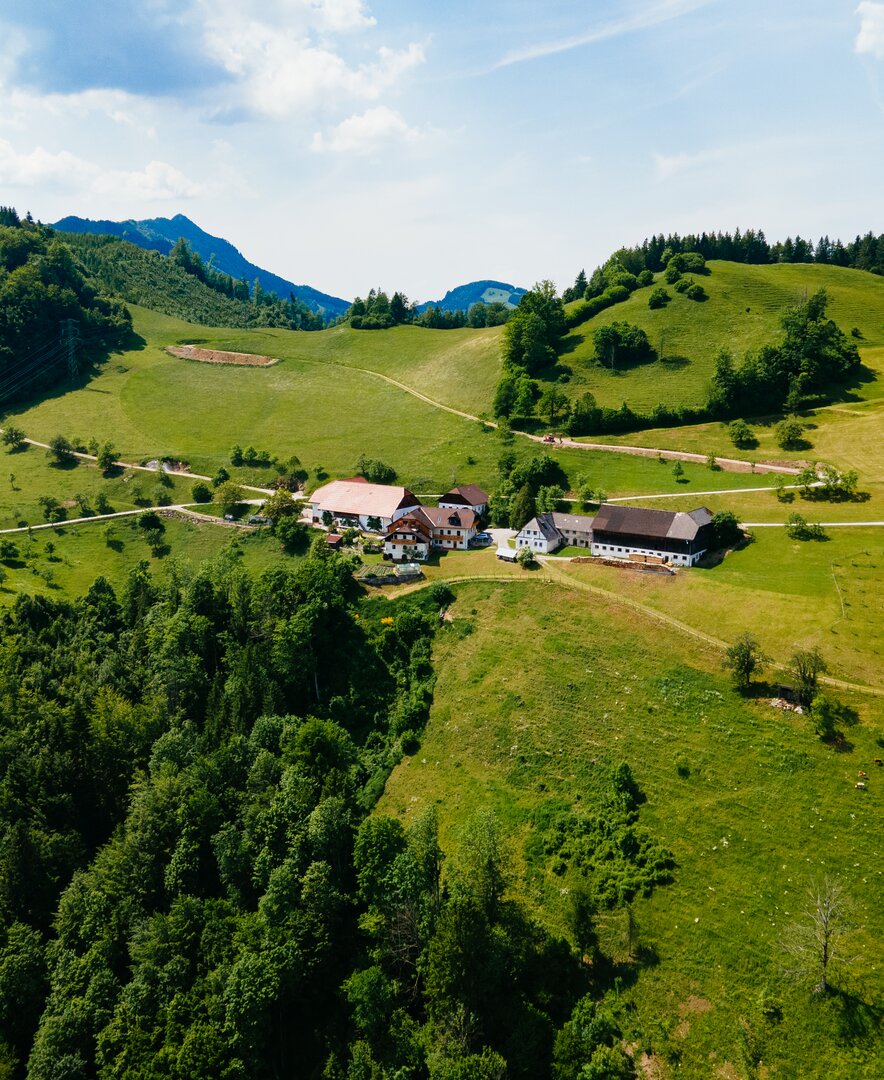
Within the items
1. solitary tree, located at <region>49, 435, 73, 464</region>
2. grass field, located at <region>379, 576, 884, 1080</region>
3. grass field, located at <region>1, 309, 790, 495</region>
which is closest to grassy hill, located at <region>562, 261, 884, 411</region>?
grass field, located at <region>1, 309, 790, 495</region>

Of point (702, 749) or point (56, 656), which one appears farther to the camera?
point (56, 656)

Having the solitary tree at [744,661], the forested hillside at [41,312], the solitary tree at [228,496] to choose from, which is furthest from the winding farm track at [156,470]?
the solitary tree at [744,661]

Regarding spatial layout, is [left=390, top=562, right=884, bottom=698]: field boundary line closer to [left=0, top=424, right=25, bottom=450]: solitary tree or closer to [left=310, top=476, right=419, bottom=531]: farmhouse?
[left=310, top=476, right=419, bottom=531]: farmhouse

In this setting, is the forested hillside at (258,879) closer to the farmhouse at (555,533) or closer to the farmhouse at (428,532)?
the farmhouse at (428,532)

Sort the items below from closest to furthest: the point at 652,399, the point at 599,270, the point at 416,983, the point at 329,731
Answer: the point at 416,983
the point at 329,731
the point at 652,399
the point at 599,270

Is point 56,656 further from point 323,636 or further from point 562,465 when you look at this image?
point 562,465

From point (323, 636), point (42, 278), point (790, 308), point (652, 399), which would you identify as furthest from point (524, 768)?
point (42, 278)
